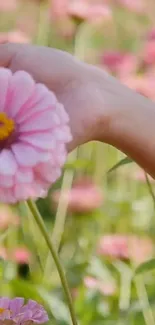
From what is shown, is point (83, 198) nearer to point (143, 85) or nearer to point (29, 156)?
point (143, 85)

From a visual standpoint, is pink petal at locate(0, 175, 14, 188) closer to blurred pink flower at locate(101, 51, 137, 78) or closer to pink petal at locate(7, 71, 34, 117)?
pink petal at locate(7, 71, 34, 117)

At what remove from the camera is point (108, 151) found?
1301 millimetres

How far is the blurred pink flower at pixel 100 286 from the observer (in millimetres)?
772

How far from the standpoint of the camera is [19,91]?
340 mm

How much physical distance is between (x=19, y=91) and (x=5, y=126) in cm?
2

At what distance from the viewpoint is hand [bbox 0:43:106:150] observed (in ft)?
1.37

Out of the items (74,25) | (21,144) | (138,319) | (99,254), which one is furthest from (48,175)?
(74,25)

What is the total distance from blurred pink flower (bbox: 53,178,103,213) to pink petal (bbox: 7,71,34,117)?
72 cm

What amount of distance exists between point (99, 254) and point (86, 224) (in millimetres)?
247

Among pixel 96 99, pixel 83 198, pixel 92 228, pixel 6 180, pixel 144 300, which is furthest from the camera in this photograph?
pixel 92 228

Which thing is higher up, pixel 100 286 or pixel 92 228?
pixel 100 286

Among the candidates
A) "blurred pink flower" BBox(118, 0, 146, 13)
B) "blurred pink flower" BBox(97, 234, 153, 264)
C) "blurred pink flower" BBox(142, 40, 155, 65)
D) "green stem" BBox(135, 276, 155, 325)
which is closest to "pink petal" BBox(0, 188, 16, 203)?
"green stem" BBox(135, 276, 155, 325)

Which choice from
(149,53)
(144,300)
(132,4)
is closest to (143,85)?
(149,53)

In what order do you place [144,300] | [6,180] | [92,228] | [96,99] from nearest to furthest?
[6,180], [96,99], [144,300], [92,228]
